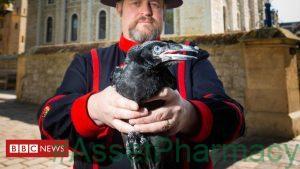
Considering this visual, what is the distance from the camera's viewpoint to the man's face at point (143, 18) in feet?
4.80

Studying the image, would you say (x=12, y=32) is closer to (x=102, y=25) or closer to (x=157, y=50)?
(x=102, y=25)

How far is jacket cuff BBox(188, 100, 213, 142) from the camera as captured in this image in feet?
3.78

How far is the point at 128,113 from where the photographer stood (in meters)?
0.92

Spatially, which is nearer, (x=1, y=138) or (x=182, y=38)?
(x=1, y=138)

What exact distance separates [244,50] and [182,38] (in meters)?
1.72

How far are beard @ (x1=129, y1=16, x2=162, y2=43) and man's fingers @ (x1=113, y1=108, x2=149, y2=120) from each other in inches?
26.1

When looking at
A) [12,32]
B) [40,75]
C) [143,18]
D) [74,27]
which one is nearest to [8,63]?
[74,27]

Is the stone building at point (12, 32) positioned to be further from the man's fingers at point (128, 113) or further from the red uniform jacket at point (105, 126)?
the man's fingers at point (128, 113)

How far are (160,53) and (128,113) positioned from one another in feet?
0.80

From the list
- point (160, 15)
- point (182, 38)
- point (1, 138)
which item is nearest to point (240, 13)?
point (182, 38)

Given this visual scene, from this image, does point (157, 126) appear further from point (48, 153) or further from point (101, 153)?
point (48, 153)

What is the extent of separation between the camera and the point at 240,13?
30.7 m

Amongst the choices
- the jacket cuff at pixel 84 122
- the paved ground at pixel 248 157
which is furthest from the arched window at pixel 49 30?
the jacket cuff at pixel 84 122

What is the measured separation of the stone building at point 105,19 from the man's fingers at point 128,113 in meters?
23.0
